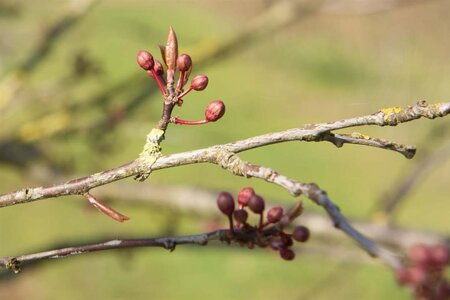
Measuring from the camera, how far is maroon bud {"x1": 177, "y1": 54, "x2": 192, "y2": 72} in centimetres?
88

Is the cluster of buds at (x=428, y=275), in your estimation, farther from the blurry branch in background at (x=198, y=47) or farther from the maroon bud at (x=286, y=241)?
the blurry branch in background at (x=198, y=47)

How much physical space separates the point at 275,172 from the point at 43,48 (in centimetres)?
203

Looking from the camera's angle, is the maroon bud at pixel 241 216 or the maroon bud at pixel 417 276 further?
the maroon bud at pixel 417 276

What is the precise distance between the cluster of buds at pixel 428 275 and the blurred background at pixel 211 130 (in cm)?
99

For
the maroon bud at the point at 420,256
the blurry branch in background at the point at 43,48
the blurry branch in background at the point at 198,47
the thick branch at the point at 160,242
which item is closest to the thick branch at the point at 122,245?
the thick branch at the point at 160,242

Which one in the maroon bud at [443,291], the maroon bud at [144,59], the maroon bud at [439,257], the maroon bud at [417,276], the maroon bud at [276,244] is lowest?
the maroon bud at [443,291]

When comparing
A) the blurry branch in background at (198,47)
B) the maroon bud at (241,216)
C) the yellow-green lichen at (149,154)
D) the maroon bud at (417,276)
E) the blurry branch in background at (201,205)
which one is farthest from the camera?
the blurry branch in background at (198,47)

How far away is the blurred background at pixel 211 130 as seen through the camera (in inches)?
102

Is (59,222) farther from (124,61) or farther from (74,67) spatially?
(74,67)

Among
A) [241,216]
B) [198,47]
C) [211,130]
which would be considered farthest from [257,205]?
[211,130]

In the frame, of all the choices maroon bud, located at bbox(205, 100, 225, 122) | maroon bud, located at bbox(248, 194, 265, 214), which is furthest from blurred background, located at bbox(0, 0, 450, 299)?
maroon bud, located at bbox(205, 100, 225, 122)

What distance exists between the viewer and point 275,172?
76 centimetres

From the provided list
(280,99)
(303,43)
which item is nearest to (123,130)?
(280,99)

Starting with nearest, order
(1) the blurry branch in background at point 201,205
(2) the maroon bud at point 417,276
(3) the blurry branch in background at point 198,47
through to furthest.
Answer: (2) the maroon bud at point 417,276
(1) the blurry branch in background at point 201,205
(3) the blurry branch in background at point 198,47
